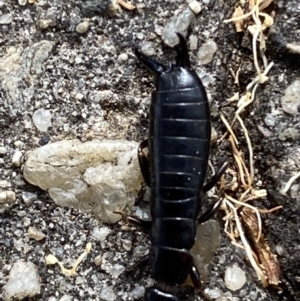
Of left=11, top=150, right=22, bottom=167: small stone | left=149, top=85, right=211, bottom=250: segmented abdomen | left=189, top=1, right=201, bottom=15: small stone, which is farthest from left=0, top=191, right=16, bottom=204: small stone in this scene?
left=189, top=1, right=201, bottom=15: small stone

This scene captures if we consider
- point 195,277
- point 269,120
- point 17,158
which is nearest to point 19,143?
point 17,158

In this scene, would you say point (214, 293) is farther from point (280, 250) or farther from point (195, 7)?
point (195, 7)

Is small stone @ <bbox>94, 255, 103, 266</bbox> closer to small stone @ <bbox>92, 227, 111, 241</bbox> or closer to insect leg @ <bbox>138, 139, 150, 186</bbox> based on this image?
small stone @ <bbox>92, 227, 111, 241</bbox>

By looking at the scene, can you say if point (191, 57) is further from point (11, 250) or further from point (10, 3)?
point (11, 250)

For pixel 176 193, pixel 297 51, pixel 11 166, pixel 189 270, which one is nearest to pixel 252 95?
pixel 297 51

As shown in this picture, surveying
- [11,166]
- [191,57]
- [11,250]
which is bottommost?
[11,250]

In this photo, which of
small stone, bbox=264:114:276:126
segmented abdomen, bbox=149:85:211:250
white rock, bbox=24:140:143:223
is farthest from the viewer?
white rock, bbox=24:140:143:223
